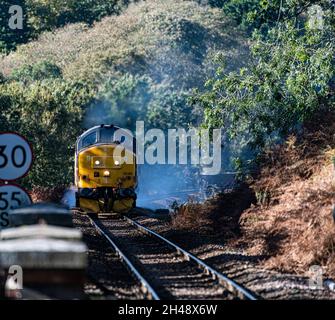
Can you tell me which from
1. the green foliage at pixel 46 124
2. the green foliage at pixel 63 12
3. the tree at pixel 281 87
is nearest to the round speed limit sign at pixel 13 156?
the tree at pixel 281 87

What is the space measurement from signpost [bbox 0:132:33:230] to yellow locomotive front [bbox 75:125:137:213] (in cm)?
1827

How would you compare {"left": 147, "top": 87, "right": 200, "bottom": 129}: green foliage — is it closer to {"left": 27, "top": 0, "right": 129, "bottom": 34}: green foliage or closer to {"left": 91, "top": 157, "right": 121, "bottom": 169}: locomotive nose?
{"left": 91, "top": 157, "right": 121, "bottom": 169}: locomotive nose

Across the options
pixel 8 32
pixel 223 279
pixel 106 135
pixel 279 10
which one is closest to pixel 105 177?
pixel 106 135

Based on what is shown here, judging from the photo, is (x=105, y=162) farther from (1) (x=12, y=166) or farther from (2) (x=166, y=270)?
(1) (x=12, y=166)

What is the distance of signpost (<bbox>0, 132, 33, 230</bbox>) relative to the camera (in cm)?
1314

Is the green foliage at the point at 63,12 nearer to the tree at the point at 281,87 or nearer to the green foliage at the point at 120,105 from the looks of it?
the green foliage at the point at 120,105

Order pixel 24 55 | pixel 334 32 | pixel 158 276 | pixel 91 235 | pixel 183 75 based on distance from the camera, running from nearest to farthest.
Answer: pixel 158 276, pixel 91 235, pixel 334 32, pixel 183 75, pixel 24 55

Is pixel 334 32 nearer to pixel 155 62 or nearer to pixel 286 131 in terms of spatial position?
pixel 286 131

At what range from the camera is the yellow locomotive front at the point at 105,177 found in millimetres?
31641

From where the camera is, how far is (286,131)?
2673cm

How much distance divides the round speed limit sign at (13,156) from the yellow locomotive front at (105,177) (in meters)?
18.3

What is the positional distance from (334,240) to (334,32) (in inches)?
426
